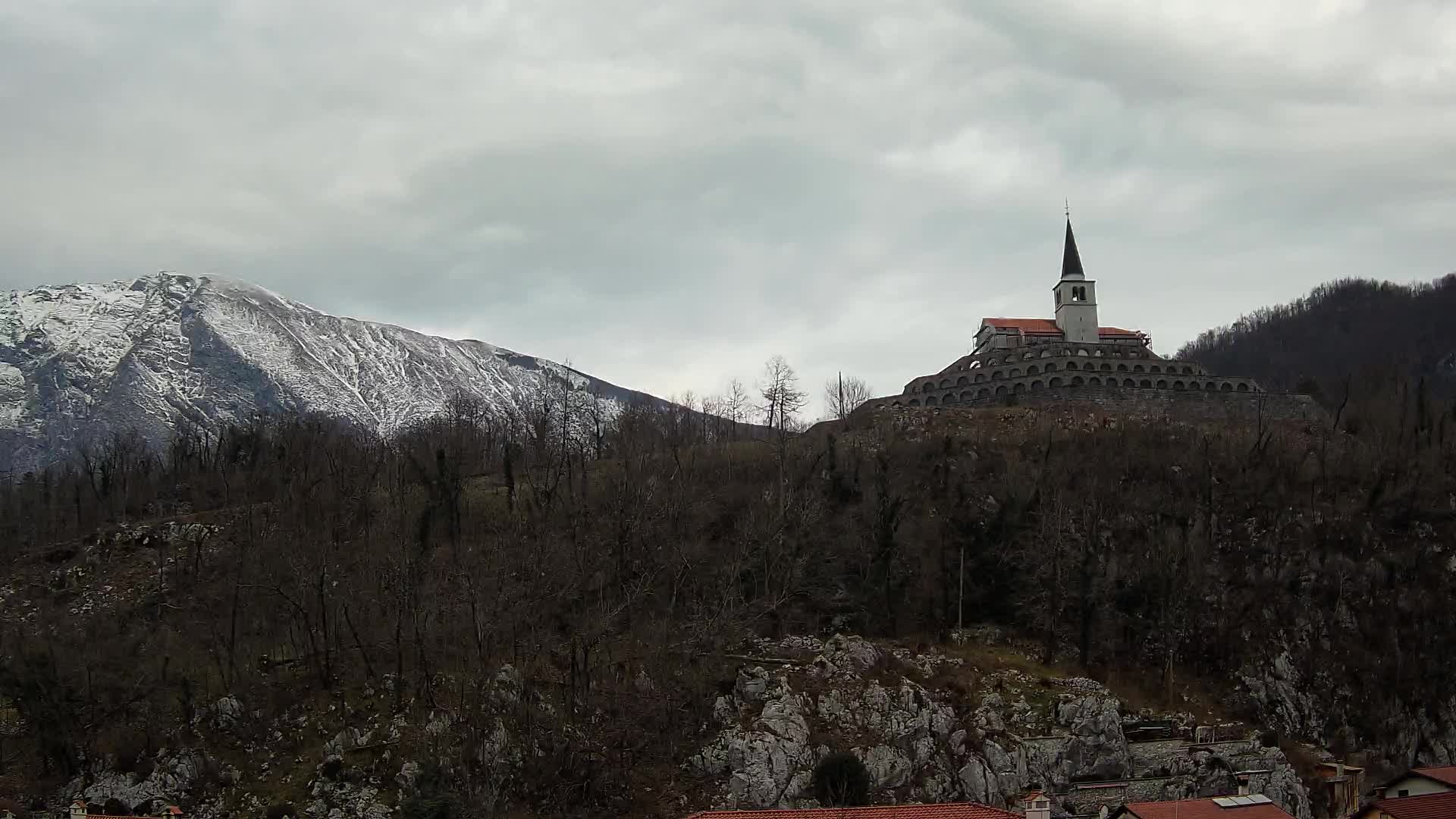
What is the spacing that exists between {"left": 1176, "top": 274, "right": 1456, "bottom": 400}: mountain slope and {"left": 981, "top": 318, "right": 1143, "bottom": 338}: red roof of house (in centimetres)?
2401

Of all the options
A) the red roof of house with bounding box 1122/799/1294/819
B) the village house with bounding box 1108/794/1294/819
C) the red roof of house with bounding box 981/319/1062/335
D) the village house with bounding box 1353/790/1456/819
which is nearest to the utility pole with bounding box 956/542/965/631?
the village house with bounding box 1353/790/1456/819

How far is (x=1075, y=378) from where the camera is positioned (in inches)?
3533

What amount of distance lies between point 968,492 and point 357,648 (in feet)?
111

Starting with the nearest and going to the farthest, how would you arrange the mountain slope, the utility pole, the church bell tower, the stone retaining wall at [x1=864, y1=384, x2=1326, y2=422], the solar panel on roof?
1. the solar panel on roof
2. the utility pole
3. the stone retaining wall at [x1=864, y1=384, x2=1326, y2=422]
4. the church bell tower
5. the mountain slope

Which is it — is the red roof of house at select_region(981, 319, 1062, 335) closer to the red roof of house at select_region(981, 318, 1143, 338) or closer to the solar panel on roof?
the red roof of house at select_region(981, 318, 1143, 338)

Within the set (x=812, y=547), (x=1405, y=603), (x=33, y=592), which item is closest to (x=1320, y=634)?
(x=1405, y=603)

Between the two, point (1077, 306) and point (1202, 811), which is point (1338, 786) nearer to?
point (1202, 811)

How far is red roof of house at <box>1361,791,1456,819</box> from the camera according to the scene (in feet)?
113

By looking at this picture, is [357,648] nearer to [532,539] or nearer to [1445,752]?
[532,539]

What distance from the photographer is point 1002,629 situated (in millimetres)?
59469

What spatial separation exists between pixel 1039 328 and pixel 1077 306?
371 cm

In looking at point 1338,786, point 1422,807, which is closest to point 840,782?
point 1422,807

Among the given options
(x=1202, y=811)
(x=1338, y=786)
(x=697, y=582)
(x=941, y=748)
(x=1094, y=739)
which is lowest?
(x=1338, y=786)

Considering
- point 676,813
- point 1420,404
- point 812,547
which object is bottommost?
point 676,813
